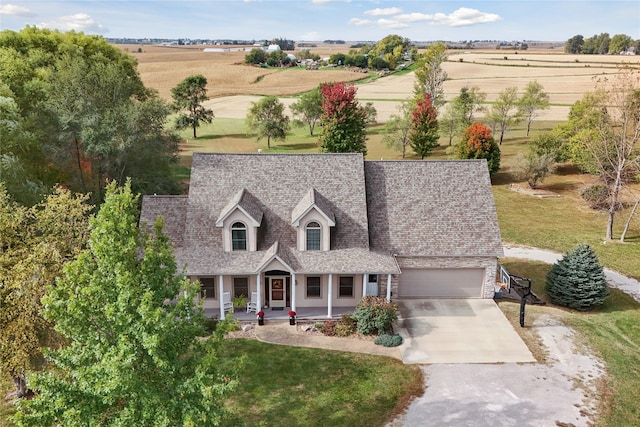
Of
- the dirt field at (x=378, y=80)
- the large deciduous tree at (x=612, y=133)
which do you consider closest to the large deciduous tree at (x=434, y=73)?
the dirt field at (x=378, y=80)

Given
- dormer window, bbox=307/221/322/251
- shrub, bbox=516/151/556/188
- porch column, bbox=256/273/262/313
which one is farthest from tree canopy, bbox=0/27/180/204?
shrub, bbox=516/151/556/188

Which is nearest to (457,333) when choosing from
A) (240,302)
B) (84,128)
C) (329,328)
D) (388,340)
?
→ (388,340)

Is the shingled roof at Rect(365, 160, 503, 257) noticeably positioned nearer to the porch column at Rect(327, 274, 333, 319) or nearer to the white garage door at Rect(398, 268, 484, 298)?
the white garage door at Rect(398, 268, 484, 298)

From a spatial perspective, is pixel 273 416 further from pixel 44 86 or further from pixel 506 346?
pixel 44 86

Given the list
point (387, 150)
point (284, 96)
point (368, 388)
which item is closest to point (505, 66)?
point (284, 96)

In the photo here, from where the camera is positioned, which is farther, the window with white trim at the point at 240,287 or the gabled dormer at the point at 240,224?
the window with white trim at the point at 240,287

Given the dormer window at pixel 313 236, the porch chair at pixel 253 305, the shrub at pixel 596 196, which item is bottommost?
the porch chair at pixel 253 305

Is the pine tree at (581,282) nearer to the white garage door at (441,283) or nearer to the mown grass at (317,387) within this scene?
the white garage door at (441,283)
